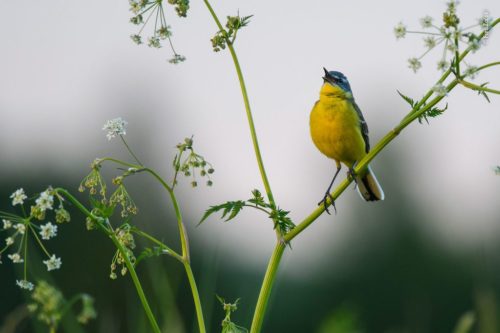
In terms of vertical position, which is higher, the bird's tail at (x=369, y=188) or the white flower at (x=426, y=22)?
the white flower at (x=426, y=22)

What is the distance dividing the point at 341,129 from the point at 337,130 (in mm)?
27

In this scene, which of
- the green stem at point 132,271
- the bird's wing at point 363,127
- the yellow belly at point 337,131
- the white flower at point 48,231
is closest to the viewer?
the white flower at point 48,231

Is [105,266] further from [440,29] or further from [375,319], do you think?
[440,29]

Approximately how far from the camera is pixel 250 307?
3.91 m

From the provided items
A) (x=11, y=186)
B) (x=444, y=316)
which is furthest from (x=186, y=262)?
(x=444, y=316)

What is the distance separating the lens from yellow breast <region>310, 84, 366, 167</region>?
5.35m

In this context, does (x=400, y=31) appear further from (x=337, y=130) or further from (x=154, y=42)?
(x=337, y=130)

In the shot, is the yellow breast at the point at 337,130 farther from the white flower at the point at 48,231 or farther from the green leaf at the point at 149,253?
the white flower at the point at 48,231

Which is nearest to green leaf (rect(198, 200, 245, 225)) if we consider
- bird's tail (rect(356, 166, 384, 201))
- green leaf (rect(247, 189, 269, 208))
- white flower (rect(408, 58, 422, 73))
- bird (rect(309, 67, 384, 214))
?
green leaf (rect(247, 189, 269, 208))

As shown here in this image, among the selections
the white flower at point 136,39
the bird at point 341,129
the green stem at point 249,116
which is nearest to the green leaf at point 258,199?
the green stem at point 249,116

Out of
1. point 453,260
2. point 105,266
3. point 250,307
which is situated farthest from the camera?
point 453,260

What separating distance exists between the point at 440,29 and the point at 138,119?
3144cm

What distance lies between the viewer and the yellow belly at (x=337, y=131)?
535 cm

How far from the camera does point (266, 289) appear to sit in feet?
10.6
